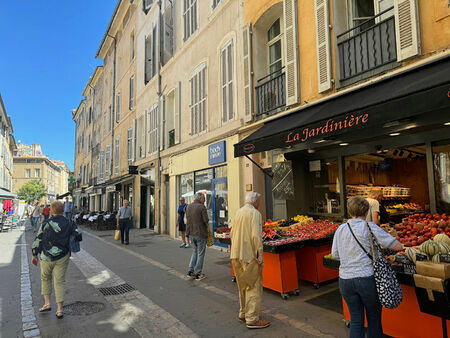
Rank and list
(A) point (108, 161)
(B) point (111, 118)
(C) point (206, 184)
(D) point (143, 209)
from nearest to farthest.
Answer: (C) point (206, 184)
(D) point (143, 209)
(B) point (111, 118)
(A) point (108, 161)

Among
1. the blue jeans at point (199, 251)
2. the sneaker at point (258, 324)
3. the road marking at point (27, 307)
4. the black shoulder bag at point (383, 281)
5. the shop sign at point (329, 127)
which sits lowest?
the road marking at point (27, 307)

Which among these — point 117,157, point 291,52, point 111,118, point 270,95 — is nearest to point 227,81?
point 270,95

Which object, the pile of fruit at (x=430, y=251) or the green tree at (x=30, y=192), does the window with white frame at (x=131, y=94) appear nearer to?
the pile of fruit at (x=430, y=251)

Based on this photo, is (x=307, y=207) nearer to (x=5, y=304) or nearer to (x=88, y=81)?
(x=5, y=304)

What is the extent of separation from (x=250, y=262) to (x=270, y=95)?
5.64 m

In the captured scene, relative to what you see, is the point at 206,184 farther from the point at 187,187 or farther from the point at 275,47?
the point at 275,47

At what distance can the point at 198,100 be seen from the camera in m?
11.9

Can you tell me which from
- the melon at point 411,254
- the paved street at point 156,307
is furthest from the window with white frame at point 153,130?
the melon at point 411,254

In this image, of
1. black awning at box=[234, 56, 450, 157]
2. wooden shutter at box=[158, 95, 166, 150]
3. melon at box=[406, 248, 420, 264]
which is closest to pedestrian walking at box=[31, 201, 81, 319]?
black awning at box=[234, 56, 450, 157]

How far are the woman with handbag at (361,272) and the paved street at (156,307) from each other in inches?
35.8

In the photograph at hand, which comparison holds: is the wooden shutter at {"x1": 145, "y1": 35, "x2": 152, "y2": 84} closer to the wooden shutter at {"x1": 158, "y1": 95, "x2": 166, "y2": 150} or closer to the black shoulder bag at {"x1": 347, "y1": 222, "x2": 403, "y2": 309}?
the wooden shutter at {"x1": 158, "y1": 95, "x2": 166, "y2": 150}

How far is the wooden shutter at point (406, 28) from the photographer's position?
5.17 m

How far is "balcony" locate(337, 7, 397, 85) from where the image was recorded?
18.9 feet

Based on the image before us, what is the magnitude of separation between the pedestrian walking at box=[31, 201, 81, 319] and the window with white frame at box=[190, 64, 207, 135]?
7.45m
